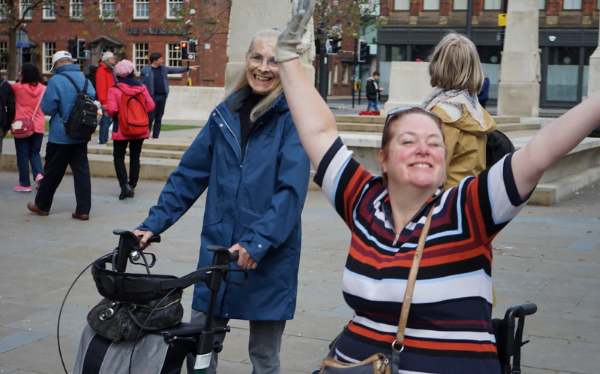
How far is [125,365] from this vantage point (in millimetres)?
2676

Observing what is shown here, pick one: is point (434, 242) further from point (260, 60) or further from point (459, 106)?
point (459, 106)

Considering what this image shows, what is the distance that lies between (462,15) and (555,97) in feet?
24.0

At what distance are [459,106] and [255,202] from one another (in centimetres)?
111

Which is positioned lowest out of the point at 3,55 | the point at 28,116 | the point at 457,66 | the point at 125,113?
the point at 28,116

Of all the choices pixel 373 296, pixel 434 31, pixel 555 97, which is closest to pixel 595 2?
pixel 555 97

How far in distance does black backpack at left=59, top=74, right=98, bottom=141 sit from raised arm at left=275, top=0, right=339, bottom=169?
703 centimetres

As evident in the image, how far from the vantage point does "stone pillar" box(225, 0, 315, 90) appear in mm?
12688

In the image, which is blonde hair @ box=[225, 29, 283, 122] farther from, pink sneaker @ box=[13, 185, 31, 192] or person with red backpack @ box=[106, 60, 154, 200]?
pink sneaker @ box=[13, 185, 31, 192]

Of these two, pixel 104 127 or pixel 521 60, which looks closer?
pixel 104 127

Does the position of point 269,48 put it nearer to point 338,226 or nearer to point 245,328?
point 245,328

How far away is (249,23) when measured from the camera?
12953 millimetres

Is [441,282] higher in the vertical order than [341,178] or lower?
lower

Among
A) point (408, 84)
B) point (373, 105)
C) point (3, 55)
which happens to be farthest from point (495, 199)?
point (3, 55)

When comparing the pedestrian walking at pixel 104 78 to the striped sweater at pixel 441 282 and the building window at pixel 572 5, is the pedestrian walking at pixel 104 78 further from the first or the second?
the building window at pixel 572 5
